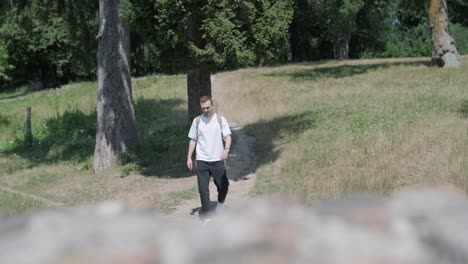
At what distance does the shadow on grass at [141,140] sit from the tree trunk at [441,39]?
1237cm

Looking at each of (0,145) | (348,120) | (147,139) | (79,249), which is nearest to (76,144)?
(147,139)

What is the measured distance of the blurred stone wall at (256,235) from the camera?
5.34 ft

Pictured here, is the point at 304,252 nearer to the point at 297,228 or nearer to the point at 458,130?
the point at 297,228

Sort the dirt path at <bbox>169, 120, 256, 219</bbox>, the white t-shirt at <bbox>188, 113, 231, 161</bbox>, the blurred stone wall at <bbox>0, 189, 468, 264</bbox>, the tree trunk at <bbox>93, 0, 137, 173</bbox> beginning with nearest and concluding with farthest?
the blurred stone wall at <bbox>0, 189, 468, 264</bbox>, the white t-shirt at <bbox>188, 113, 231, 161</bbox>, the dirt path at <bbox>169, 120, 256, 219</bbox>, the tree trunk at <bbox>93, 0, 137, 173</bbox>

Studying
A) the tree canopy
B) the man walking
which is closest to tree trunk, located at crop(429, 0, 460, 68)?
the tree canopy

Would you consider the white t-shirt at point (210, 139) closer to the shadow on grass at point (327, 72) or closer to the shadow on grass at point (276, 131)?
the shadow on grass at point (276, 131)

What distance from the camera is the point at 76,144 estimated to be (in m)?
20.0

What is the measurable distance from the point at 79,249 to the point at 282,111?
18.4m

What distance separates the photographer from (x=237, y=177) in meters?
12.8

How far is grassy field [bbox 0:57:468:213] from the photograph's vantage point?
10.9 metres

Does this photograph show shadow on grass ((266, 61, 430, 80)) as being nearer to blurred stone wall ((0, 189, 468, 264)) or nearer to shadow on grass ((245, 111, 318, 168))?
shadow on grass ((245, 111, 318, 168))

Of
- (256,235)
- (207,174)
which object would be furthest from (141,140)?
(256,235)

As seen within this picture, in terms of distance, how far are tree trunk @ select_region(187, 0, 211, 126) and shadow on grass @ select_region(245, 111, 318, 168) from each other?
6.63ft

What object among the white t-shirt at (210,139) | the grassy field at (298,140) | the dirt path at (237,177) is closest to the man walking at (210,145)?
the white t-shirt at (210,139)
